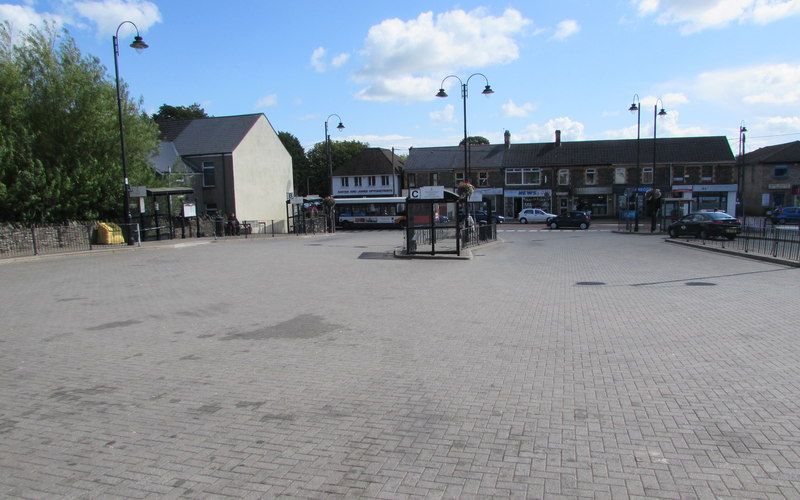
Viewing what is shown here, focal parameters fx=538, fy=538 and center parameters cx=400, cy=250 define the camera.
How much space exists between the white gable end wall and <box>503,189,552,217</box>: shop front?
26.5 m

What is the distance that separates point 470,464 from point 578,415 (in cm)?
141

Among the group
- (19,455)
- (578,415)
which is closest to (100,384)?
(19,455)

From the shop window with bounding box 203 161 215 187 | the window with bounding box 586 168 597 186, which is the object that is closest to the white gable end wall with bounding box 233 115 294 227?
the shop window with bounding box 203 161 215 187

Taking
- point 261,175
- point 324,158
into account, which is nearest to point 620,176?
point 261,175

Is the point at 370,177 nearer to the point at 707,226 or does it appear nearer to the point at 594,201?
the point at 594,201

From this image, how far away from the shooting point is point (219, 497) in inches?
138

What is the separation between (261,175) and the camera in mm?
44812

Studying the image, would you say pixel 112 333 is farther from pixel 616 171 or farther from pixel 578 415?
pixel 616 171

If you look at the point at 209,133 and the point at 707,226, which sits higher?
the point at 209,133

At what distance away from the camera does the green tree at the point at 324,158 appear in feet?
291

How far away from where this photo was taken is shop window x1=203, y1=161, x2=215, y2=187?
40.8 metres

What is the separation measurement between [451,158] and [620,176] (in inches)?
757

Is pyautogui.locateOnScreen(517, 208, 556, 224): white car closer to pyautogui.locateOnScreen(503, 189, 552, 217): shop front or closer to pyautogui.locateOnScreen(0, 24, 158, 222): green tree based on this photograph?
pyautogui.locateOnScreen(503, 189, 552, 217): shop front

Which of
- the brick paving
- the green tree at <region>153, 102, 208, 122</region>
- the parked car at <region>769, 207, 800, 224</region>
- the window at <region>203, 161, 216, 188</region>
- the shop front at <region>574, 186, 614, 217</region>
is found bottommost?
the brick paving
